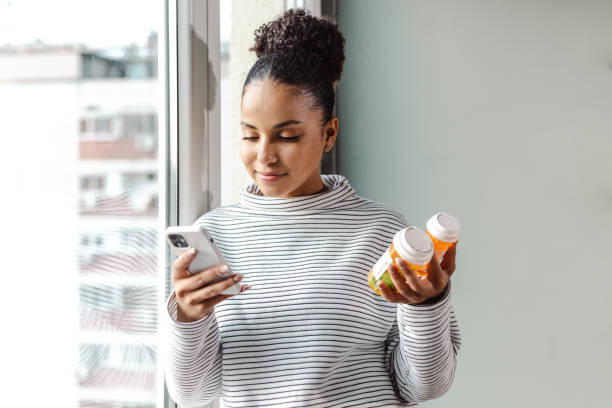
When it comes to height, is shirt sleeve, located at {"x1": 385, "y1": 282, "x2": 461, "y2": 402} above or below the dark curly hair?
below

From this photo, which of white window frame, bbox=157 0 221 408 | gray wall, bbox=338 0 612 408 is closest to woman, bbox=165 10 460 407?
white window frame, bbox=157 0 221 408

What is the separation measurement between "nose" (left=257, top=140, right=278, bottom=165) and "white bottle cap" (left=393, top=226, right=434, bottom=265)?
0.19m

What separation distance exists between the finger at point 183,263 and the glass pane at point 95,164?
0.12 m

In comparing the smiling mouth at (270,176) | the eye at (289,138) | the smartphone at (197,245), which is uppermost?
the eye at (289,138)

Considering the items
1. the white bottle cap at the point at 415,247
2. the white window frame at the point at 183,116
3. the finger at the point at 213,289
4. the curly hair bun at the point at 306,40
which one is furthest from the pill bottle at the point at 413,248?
the white window frame at the point at 183,116

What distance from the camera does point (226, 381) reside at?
0.76 meters

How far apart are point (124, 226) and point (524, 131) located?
46.1 inches

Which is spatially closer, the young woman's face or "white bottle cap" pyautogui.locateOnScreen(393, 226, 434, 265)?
"white bottle cap" pyautogui.locateOnScreen(393, 226, 434, 265)

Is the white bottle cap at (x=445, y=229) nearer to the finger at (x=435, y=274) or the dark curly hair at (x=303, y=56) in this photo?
the finger at (x=435, y=274)

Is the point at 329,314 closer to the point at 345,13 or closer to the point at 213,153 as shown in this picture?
the point at 213,153

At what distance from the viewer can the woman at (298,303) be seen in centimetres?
72

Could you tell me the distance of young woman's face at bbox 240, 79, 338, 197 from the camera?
0.73 m

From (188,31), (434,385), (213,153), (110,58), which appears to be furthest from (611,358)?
(110,58)

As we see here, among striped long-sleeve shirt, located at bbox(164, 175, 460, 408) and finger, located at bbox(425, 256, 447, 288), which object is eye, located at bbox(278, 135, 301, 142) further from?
finger, located at bbox(425, 256, 447, 288)
